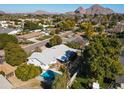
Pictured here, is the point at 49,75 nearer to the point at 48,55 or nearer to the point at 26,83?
the point at 26,83

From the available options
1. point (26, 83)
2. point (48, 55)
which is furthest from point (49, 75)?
point (48, 55)

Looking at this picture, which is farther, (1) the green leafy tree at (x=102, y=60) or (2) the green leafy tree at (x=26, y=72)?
(2) the green leafy tree at (x=26, y=72)

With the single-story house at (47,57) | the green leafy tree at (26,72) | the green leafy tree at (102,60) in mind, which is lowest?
the single-story house at (47,57)

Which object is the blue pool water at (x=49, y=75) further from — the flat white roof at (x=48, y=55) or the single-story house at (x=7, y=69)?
the single-story house at (x=7, y=69)

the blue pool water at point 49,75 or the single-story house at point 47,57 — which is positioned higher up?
the blue pool water at point 49,75

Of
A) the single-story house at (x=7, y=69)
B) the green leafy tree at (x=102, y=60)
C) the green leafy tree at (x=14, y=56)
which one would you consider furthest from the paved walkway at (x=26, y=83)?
the green leafy tree at (x=102, y=60)

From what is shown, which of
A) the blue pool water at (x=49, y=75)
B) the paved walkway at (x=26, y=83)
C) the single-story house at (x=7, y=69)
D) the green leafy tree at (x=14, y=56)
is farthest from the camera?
the green leafy tree at (x=14, y=56)

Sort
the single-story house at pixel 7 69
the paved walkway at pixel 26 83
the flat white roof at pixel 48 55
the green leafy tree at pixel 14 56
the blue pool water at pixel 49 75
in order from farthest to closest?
the flat white roof at pixel 48 55
the green leafy tree at pixel 14 56
the single-story house at pixel 7 69
the blue pool water at pixel 49 75
the paved walkway at pixel 26 83

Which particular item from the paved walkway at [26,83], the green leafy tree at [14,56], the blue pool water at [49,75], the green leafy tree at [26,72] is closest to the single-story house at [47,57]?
the green leafy tree at [14,56]

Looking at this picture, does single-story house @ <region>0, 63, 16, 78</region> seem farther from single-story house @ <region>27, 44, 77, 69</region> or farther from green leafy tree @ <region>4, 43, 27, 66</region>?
single-story house @ <region>27, 44, 77, 69</region>
